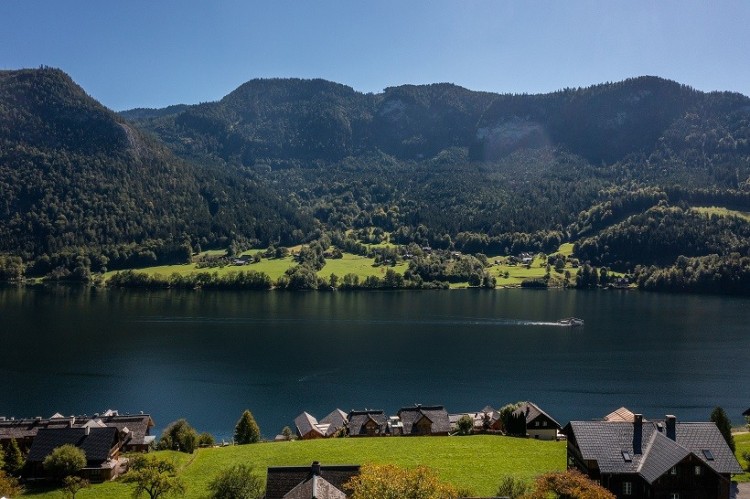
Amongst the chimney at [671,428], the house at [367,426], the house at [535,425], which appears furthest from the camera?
the house at [367,426]

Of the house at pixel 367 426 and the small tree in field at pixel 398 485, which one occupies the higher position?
the small tree in field at pixel 398 485

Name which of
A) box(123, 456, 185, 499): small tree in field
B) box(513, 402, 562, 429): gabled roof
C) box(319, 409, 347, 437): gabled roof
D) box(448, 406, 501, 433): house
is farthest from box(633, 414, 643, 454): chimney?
box(319, 409, 347, 437): gabled roof

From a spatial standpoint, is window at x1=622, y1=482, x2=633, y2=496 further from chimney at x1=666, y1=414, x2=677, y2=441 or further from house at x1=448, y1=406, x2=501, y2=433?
house at x1=448, y1=406, x2=501, y2=433

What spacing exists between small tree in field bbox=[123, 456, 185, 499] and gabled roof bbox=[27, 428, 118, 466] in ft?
30.9

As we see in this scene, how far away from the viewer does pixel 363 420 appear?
68875 millimetres

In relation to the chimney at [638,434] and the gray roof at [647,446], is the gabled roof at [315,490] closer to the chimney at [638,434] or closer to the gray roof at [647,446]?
the gray roof at [647,446]

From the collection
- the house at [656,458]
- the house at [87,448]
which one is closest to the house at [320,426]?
the house at [87,448]

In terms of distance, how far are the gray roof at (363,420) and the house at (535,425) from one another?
44.3 feet

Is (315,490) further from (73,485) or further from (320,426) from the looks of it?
(320,426)

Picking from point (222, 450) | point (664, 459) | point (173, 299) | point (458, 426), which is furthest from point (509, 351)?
point (173, 299)

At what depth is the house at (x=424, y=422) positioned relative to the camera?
6769 cm

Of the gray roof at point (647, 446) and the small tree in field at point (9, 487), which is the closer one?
the gray roof at point (647, 446)

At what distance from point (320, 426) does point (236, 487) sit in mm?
28232

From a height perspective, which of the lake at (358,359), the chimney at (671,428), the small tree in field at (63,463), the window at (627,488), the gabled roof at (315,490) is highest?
the chimney at (671,428)
